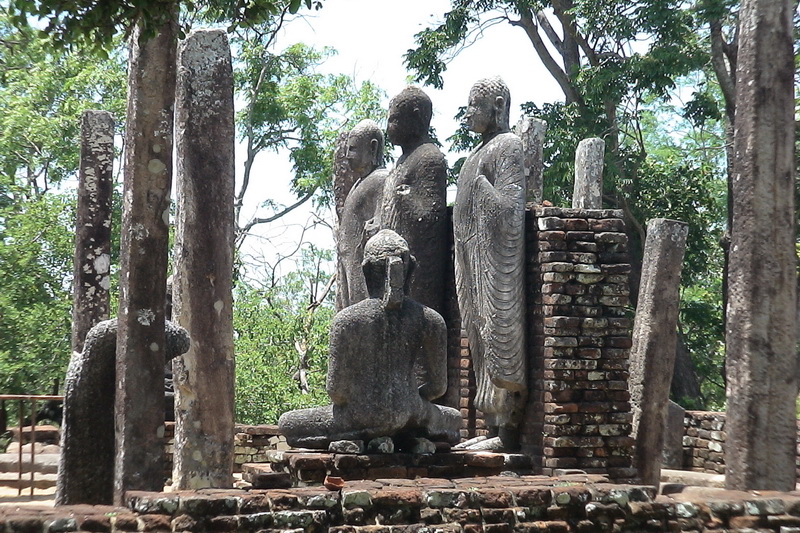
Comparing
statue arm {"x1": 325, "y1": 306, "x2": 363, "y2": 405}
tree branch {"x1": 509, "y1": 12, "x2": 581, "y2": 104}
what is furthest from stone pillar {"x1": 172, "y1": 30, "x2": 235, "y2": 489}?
tree branch {"x1": 509, "y1": 12, "x2": 581, "y2": 104}

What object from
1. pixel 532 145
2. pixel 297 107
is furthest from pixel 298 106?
pixel 532 145

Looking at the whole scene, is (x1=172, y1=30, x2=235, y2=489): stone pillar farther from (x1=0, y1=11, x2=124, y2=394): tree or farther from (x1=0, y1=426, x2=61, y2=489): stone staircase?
(x1=0, y1=11, x2=124, y2=394): tree

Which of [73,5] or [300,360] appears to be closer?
[73,5]

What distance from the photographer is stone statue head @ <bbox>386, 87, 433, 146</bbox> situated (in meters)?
10.4

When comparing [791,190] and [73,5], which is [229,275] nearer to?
[73,5]

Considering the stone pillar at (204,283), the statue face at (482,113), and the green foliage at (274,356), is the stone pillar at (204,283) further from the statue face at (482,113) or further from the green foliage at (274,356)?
the green foliage at (274,356)

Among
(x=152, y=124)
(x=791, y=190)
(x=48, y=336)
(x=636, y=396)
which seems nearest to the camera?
(x=152, y=124)

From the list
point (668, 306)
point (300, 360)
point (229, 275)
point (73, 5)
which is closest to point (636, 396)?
point (668, 306)

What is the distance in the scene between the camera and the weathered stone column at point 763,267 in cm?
783

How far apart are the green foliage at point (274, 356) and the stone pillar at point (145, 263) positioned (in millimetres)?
9806

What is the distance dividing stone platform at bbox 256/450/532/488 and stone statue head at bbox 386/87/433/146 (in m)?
3.59

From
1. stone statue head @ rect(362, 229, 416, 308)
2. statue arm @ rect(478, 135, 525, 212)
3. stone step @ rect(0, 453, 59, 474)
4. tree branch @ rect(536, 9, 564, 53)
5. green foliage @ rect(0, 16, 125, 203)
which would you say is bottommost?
stone step @ rect(0, 453, 59, 474)

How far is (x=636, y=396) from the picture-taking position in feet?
34.2

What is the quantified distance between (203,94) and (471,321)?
9.86ft
